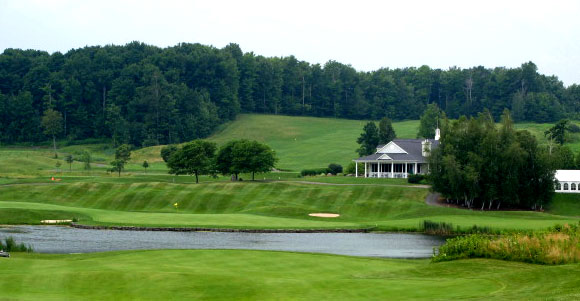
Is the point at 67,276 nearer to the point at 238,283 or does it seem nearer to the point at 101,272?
the point at 101,272

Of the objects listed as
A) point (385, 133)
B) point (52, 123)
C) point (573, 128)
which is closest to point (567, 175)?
point (385, 133)

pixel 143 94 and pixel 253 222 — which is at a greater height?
pixel 143 94

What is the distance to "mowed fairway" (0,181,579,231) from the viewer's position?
2601 inches

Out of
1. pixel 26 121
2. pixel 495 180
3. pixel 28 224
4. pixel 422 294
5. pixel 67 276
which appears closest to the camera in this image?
pixel 422 294

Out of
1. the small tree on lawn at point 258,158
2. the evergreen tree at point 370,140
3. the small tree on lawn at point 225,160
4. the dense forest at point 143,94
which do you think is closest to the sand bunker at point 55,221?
the small tree on lawn at point 225,160

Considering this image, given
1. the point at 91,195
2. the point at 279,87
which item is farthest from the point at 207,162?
the point at 279,87

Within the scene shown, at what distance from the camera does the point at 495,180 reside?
8006cm

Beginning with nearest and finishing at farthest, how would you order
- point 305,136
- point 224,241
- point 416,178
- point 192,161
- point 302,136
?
point 224,241
point 416,178
point 192,161
point 302,136
point 305,136

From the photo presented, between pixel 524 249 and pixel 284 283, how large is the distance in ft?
47.3

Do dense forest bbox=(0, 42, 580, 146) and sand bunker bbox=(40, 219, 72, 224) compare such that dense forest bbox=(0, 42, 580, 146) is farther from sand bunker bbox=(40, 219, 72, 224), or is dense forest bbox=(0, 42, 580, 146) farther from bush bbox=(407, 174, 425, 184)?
sand bunker bbox=(40, 219, 72, 224)

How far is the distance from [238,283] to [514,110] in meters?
169

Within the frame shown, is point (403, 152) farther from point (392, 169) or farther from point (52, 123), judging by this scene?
point (52, 123)

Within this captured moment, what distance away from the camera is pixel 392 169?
10006 centimetres

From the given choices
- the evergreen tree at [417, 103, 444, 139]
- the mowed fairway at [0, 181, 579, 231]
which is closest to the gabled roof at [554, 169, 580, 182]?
the mowed fairway at [0, 181, 579, 231]
